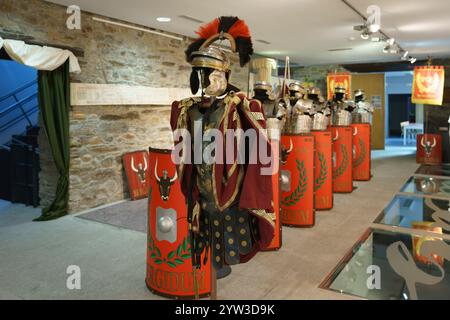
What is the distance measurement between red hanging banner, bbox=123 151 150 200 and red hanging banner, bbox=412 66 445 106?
609cm

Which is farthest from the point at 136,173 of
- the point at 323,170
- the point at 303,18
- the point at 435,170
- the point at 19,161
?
the point at 435,170

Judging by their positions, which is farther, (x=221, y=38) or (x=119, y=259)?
(x=119, y=259)

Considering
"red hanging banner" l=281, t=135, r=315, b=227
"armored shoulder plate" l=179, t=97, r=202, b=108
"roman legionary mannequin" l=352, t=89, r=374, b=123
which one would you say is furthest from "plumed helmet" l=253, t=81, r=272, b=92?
"roman legionary mannequin" l=352, t=89, r=374, b=123

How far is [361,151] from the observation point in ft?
23.2

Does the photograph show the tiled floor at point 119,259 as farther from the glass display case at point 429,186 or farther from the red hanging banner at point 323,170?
the glass display case at point 429,186

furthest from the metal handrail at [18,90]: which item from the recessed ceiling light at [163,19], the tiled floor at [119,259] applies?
the recessed ceiling light at [163,19]

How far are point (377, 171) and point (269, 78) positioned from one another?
10.3 feet

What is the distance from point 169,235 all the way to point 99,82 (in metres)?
3.43

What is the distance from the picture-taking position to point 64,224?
467 centimetres

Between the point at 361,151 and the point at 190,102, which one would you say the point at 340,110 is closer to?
the point at 361,151

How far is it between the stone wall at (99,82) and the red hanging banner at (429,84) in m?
5.56

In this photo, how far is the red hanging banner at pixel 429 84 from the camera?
869cm


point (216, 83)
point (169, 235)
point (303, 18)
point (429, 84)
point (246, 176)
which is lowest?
point (169, 235)
